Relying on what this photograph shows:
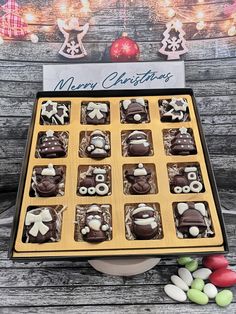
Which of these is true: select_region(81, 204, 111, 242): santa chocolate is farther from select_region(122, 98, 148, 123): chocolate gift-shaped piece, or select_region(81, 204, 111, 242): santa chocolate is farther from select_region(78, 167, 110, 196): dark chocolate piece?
select_region(122, 98, 148, 123): chocolate gift-shaped piece

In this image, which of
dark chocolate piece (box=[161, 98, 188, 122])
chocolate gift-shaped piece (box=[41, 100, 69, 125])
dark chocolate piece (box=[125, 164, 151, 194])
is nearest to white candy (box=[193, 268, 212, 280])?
dark chocolate piece (box=[125, 164, 151, 194])

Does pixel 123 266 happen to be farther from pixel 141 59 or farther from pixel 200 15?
pixel 200 15

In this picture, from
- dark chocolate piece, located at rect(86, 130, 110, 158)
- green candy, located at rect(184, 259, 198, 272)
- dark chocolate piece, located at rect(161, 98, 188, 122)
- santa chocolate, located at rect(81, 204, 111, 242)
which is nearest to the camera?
santa chocolate, located at rect(81, 204, 111, 242)

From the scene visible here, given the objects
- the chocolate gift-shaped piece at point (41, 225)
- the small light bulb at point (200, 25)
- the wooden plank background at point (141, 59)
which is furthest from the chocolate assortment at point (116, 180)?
the small light bulb at point (200, 25)

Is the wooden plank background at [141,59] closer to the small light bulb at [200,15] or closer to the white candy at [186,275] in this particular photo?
the small light bulb at [200,15]

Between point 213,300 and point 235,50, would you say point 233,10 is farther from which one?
point 213,300

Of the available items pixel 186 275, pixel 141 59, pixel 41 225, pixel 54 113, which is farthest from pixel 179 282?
pixel 141 59
